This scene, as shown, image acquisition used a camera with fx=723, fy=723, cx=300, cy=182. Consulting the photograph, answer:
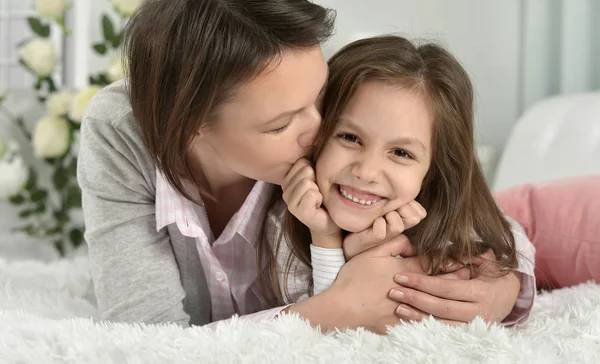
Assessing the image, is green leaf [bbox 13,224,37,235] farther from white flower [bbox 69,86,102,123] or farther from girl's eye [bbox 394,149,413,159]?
girl's eye [bbox 394,149,413,159]

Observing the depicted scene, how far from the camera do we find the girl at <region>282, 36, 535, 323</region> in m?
1.17

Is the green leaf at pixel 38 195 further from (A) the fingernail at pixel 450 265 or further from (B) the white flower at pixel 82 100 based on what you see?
(A) the fingernail at pixel 450 265

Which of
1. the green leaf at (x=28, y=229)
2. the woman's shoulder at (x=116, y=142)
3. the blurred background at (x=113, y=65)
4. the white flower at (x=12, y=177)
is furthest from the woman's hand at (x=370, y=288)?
the green leaf at (x=28, y=229)

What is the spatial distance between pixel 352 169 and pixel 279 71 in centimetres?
21

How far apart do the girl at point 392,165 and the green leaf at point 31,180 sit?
194 centimetres

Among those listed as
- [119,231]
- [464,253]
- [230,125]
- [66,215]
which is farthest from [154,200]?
[66,215]

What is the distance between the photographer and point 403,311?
46.6 inches

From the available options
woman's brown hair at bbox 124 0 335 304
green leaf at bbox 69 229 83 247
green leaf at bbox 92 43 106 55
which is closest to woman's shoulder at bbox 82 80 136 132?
woman's brown hair at bbox 124 0 335 304

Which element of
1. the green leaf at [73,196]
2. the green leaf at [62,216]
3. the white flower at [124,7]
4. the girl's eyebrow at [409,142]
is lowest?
the green leaf at [62,216]

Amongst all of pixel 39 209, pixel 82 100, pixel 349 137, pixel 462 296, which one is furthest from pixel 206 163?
pixel 39 209

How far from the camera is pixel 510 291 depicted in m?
1.28

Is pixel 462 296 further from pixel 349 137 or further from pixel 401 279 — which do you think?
pixel 349 137

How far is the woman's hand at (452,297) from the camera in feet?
3.89

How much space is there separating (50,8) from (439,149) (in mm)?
1978
